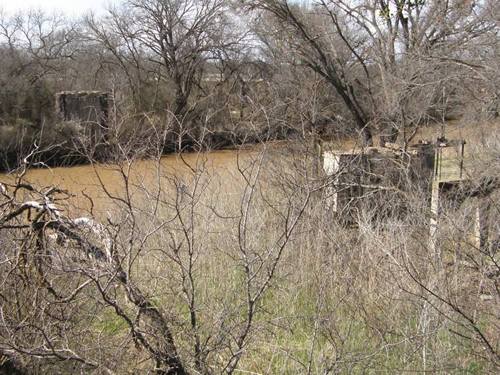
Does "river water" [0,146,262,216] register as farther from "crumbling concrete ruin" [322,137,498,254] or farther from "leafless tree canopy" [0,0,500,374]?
"crumbling concrete ruin" [322,137,498,254]

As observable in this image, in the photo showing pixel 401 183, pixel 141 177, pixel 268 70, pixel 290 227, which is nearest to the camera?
pixel 290 227

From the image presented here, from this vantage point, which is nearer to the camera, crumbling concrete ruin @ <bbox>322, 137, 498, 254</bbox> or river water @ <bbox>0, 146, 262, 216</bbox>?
river water @ <bbox>0, 146, 262, 216</bbox>

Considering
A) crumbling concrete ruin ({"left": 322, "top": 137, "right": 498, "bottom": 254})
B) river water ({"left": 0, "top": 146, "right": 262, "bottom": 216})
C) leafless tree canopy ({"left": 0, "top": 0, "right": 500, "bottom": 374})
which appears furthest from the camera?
crumbling concrete ruin ({"left": 322, "top": 137, "right": 498, "bottom": 254})

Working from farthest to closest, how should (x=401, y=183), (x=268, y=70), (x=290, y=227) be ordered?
(x=268, y=70) < (x=401, y=183) < (x=290, y=227)

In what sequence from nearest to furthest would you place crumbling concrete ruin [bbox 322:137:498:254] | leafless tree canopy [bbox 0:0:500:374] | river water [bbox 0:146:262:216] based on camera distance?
leafless tree canopy [bbox 0:0:500:374]
river water [bbox 0:146:262:216]
crumbling concrete ruin [bbox 322:137:498:254]

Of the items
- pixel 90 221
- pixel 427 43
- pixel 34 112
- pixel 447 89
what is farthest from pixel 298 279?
pixel 34 112

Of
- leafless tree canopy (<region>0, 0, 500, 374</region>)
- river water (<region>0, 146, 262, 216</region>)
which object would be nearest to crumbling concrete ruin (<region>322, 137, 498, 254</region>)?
leafless tree canopy (<region>0, 0, 500, 374</region>)

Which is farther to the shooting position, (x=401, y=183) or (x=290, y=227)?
(x=401, y=183)

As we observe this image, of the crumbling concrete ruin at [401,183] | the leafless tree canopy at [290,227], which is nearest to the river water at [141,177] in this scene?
the leafless tree canopy at [290,227]

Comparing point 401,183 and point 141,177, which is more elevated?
point 141,177

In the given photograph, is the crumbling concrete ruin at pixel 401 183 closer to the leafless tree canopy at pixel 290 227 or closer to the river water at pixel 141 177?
the leafless tree canopy at pixel 290 227

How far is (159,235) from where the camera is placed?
6266 millimetres

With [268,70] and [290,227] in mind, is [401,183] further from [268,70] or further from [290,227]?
[268,70]

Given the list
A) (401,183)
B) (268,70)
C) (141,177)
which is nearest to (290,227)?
(141,177)
